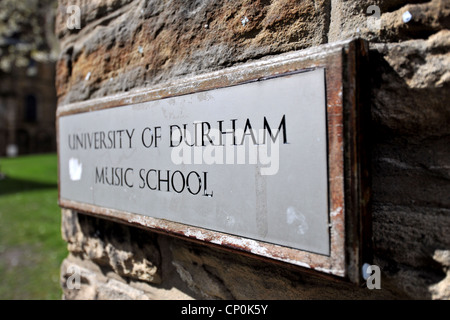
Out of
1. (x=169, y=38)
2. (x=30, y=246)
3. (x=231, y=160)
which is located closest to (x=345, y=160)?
(x=231, y=160)

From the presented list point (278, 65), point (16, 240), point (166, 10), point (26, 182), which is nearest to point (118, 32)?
point (166, 10)

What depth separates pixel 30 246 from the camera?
3441mm

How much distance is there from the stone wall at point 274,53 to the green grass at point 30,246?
1.41m

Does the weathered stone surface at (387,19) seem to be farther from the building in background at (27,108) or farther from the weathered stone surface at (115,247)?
the building in background at (27,108)

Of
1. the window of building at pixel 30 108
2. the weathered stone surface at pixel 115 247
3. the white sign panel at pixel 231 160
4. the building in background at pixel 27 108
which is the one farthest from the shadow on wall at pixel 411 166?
the window of building at pixel 30 108

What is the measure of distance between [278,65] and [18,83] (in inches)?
911

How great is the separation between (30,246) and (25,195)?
3310 millimetres

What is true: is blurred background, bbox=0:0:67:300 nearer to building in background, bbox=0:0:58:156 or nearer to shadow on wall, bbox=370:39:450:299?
building in background, bbox=0:0:58:156

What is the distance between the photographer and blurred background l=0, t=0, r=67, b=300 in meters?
2.71

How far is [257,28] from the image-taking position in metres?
0.83

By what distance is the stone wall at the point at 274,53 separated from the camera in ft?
2.04

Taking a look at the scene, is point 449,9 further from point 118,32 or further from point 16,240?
point 16,240

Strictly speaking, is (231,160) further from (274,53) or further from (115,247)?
(115,247)

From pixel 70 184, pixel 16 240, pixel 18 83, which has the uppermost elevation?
pixel 18 83
